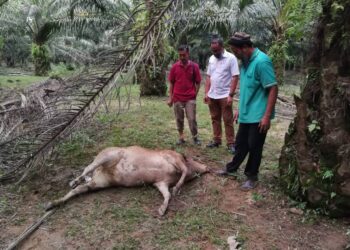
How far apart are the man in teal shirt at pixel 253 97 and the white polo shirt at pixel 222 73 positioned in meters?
1.34

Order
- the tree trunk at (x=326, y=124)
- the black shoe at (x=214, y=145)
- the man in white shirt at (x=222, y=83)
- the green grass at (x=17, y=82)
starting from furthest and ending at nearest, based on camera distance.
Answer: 1. the green grass at (x=17, y=82)
2. the black shoe at (x=214, y=145)
3. the man in white shirt at (x=222, y=83)
4. the tree trunk at (x=326, y=124)

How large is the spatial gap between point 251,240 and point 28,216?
2.56 meters

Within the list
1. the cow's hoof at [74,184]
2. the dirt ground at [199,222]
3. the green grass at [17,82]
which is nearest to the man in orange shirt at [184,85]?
the dirt ground at [199,222]

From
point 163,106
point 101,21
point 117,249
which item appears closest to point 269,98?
point 117,249

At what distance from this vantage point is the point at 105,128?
28.3 ft

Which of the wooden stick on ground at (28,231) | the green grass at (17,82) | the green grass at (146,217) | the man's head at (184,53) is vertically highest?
the man's head at (184,53)

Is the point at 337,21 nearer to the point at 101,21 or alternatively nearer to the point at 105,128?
the point at 105,128

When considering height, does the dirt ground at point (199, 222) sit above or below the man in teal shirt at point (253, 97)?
below

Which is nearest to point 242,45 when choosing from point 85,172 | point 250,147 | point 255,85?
point 255,85

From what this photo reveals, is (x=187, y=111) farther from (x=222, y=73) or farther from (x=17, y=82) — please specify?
(x=17, y=82)

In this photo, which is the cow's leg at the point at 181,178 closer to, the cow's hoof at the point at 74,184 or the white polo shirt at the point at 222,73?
the cow's hoof at the point at 74,184

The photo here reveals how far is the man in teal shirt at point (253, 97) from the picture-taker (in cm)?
505

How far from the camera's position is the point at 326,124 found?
189 inches

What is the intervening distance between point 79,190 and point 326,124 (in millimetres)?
3003
